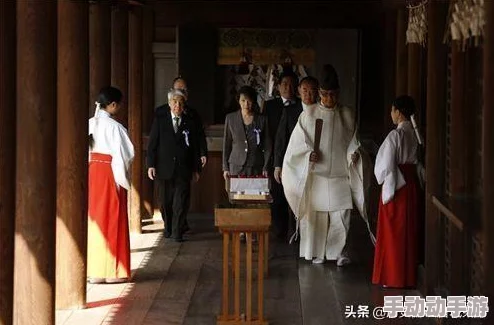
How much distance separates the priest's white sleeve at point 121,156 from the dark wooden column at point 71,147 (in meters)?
0.64

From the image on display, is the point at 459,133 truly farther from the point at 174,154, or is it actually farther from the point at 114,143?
the point at 174,154

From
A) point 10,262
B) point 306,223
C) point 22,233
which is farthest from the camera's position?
point 306,223

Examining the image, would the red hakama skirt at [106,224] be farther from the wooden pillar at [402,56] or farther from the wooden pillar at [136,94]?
the wooden pillar at [402,56]

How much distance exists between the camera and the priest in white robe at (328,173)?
8.33m

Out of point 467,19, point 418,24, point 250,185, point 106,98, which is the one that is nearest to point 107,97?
point 106,98

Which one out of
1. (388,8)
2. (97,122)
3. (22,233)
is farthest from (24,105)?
(388,8)

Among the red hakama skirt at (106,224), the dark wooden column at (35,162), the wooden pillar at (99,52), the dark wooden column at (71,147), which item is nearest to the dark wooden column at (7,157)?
the dark wooden column at (35,162)

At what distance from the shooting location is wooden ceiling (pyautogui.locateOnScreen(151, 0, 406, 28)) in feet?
37.4

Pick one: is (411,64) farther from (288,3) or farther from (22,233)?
(22,233)

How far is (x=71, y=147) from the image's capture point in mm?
6629

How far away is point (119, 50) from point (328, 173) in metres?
2.67

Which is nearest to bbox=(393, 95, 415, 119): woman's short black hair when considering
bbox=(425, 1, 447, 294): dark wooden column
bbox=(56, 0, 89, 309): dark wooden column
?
bbox=(425, 1, 447, 294): dark wooden column

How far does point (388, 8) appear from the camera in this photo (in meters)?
10.4

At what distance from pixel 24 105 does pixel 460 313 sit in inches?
114
